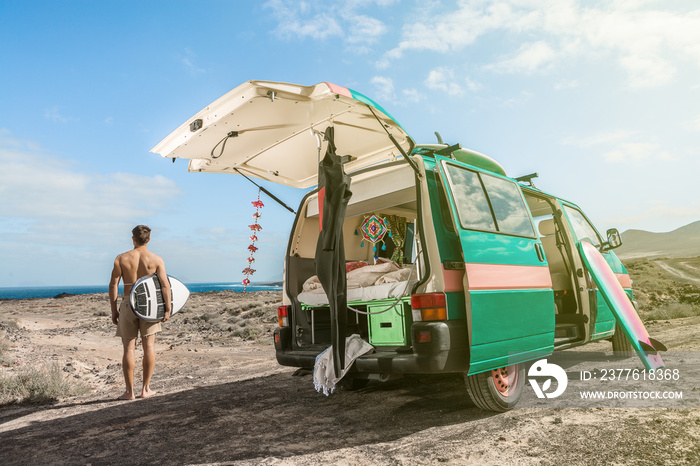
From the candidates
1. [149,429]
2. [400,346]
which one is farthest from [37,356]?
[400,346]

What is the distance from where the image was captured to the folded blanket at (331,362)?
410 cm

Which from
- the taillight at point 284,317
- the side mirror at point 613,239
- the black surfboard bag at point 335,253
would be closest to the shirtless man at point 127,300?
the taillight at point 284,317

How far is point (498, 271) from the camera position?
408cm

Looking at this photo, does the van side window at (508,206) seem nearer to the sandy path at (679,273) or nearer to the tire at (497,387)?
the tire at (497,387)

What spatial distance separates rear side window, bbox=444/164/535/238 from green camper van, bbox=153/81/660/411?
0.02m

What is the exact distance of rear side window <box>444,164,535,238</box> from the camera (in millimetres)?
4074

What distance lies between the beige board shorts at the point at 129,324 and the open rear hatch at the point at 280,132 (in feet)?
5.92

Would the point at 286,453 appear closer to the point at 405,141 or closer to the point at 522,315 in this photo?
the point at 522,315

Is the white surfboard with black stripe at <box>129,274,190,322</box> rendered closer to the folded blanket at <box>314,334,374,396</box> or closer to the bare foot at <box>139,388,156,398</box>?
the bare foot at <box>139,388,156,398</box>

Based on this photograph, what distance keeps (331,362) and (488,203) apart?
195 cm

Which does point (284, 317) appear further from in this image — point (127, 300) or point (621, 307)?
point (621, 307)

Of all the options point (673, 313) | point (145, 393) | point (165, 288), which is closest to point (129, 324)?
point (165, 288)

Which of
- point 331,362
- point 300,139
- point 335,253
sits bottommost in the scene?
point 331,362

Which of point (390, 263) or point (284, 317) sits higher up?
point (390, 263)
